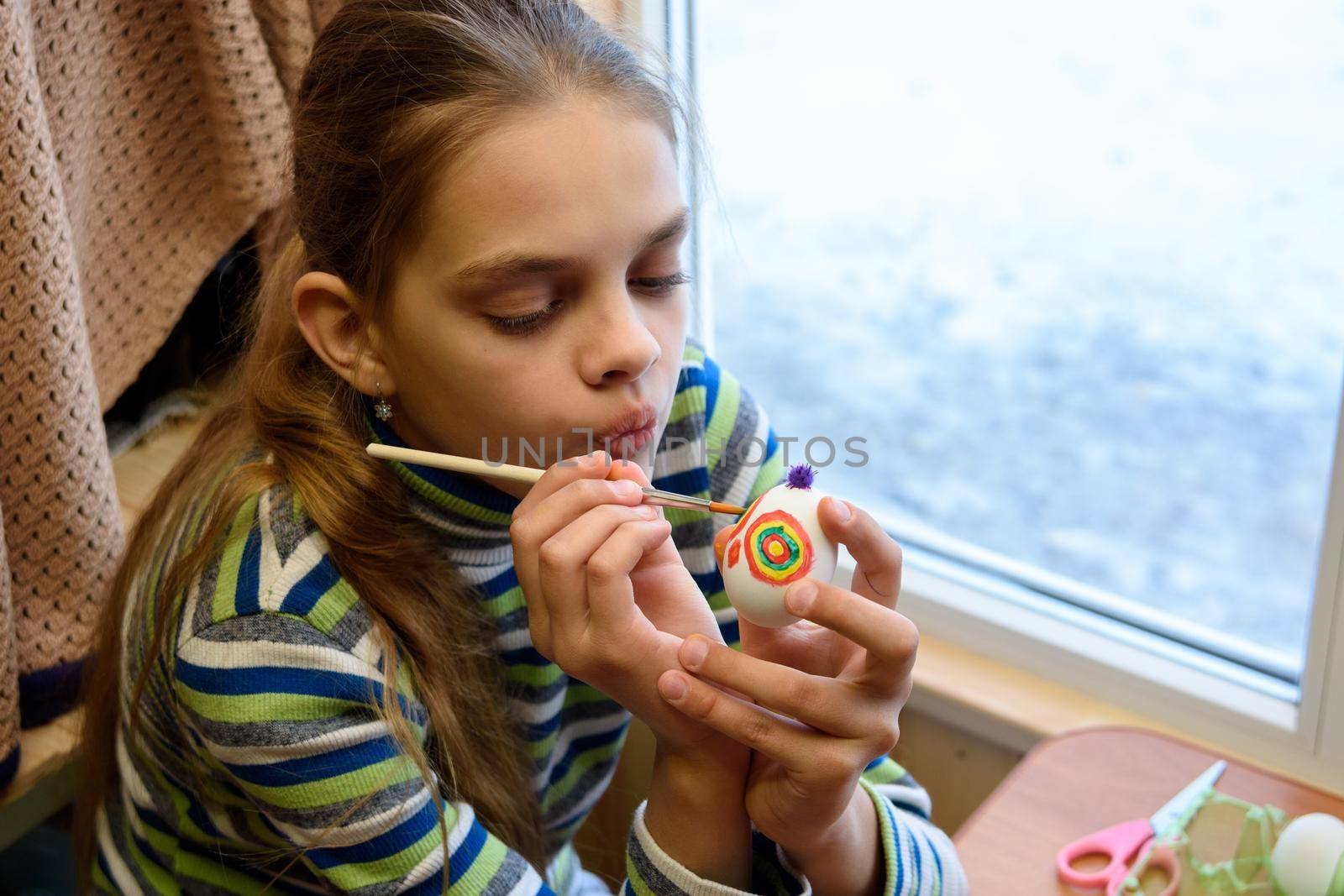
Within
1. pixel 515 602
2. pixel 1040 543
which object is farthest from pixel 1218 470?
pixel 515 602

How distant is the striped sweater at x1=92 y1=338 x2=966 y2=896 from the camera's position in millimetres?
790

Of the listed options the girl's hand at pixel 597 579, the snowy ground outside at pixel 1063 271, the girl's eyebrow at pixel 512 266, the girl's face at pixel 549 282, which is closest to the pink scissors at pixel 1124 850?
the girl's hand at pixel 597 579

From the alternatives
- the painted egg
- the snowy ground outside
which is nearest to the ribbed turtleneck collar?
the painted egg

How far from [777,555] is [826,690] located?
9cm

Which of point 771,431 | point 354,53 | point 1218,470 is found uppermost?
point 354,53

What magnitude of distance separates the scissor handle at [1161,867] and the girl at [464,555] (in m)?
0.11

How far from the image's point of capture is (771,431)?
3.52 feet

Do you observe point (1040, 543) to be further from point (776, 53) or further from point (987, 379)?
point (776, 53)

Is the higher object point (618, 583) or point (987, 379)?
point (618, 583)

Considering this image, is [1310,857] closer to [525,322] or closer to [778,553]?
[778,553]

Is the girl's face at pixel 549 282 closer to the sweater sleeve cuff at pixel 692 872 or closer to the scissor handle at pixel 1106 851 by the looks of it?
the sweater sleeve cuff at pixel 692 872

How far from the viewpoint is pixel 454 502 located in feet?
2.94

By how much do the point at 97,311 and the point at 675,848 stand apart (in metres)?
0.79

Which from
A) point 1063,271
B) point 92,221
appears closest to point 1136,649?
point 1063,271
